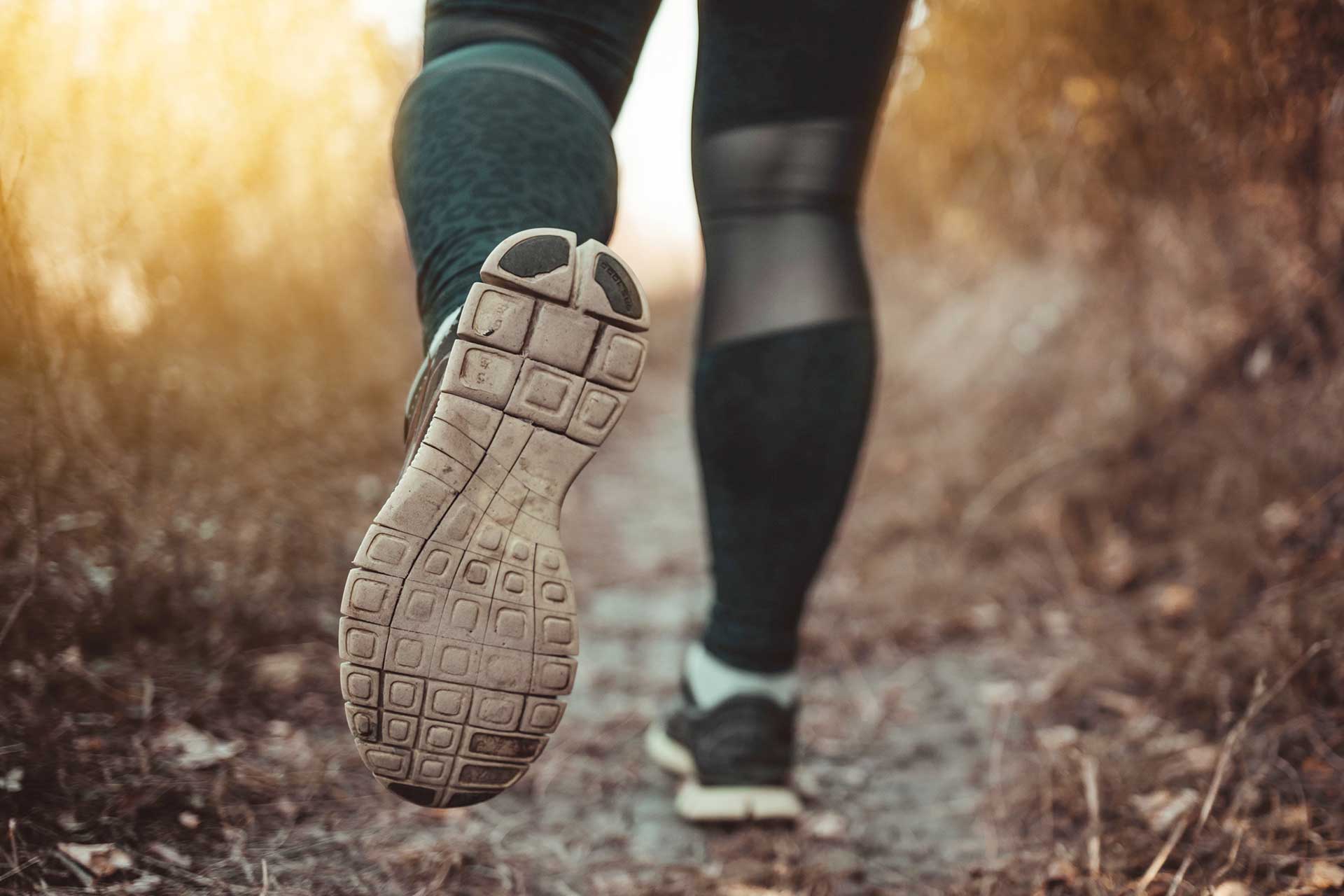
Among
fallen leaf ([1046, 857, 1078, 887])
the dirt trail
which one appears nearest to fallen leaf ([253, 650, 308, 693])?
the dirt trail

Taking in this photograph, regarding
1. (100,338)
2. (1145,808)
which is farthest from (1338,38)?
(100,338)

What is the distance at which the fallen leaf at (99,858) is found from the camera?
737 mm

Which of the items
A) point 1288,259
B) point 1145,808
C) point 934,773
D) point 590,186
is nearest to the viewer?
point 590,186

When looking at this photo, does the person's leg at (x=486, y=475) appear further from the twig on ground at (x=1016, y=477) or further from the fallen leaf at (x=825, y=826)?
the twig on ground at (x=1016, y=477)

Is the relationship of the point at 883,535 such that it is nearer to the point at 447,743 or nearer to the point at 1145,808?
the point at 1145,808

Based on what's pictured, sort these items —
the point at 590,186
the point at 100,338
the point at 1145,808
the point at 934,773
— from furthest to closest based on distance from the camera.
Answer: the point at 100,338, the point at 934,773, the point at 1145,808, the point at 590,186

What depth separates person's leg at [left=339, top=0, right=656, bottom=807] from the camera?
0.65 meters

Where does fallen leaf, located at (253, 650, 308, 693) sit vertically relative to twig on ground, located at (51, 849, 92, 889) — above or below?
above

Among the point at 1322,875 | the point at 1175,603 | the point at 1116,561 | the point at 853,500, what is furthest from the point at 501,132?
the point at 853,500

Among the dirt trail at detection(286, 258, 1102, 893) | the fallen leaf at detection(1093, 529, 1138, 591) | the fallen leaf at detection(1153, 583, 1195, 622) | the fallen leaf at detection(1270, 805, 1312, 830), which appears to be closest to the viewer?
the fallen leaf at detection(1270, 805, 1312, 830)

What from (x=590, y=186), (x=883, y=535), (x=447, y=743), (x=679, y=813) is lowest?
(x=679, y=813)

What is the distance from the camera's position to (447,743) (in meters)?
0.66

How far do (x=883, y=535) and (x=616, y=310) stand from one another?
1499mm

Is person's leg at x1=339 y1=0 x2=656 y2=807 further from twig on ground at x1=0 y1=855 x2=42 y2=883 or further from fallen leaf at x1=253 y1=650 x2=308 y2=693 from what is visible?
fallen leaf at x1=253 y1=650 x2=308 y2=693
